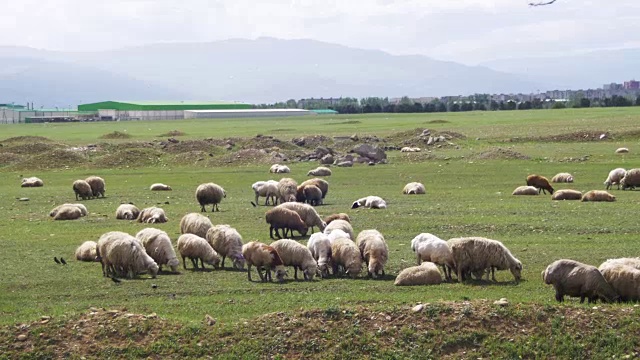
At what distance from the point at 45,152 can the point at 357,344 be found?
52453mm

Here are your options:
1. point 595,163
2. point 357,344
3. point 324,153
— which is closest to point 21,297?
point 357,344

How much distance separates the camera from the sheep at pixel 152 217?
29531 mm

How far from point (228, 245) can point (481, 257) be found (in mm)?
6201

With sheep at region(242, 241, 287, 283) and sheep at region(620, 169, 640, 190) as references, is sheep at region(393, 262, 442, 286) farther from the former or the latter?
sheep at region(620, 169, 640, 190)

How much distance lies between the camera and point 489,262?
1902cm

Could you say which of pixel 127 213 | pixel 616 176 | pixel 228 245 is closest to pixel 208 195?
pixel 127 213

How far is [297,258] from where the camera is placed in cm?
2011

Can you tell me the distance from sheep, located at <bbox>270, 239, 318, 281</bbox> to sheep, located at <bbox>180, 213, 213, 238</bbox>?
12.6 ft

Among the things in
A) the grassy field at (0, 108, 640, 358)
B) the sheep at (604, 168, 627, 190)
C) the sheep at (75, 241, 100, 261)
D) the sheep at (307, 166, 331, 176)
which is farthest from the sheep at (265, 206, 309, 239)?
the sheep at (307, 166, 331, 176)

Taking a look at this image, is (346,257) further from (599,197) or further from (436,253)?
(599,197)

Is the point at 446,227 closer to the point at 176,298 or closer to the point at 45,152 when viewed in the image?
the point at 176,298

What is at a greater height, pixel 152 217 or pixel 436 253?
pixel 436 253

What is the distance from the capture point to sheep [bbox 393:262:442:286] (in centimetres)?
1872

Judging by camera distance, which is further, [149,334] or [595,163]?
[595,163]
